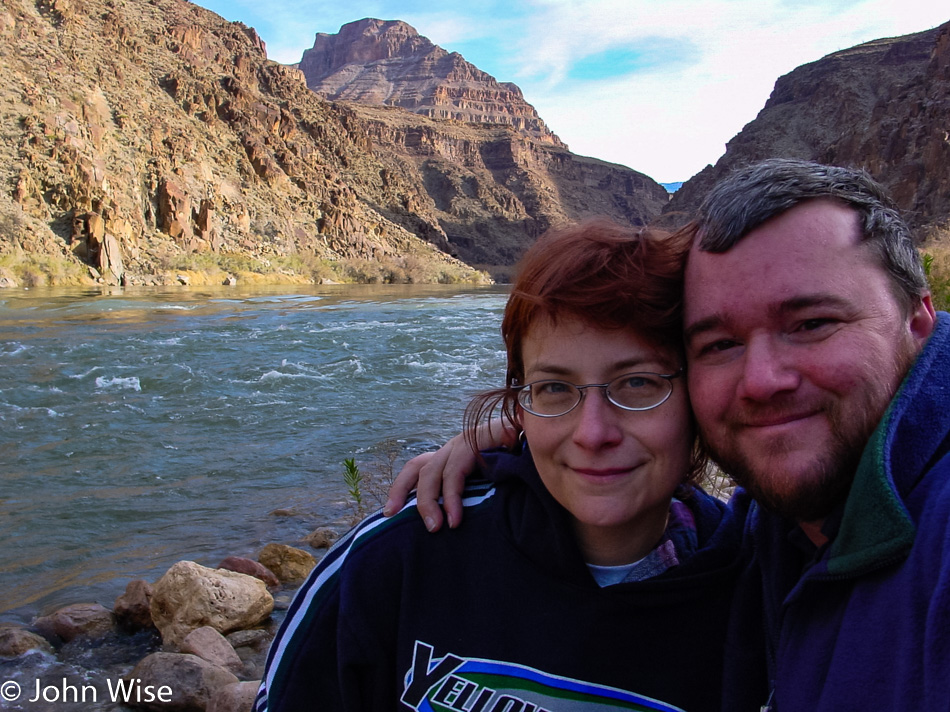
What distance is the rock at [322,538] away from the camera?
5.63 m

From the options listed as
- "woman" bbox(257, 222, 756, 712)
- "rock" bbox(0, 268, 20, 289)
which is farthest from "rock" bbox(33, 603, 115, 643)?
"rock" bbox(0, 268, 20, 289)

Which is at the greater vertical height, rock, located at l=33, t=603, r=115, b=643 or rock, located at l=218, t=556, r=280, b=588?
rock, located at l=218, t=556, r=280, b=588

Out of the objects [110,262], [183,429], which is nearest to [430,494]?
[183,429]

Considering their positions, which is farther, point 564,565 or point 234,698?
point 234,698

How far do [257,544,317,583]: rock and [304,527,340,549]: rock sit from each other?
43 cm

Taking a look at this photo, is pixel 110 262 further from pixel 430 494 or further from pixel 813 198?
pixel 813 198

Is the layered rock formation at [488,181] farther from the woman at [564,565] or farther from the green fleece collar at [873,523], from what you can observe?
the green fleece collar at [873,523]

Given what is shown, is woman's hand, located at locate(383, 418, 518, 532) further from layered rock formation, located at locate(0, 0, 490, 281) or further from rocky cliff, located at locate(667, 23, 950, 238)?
layered rock formation, located at locate(0, 0, 490, 281)

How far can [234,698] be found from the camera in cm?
302

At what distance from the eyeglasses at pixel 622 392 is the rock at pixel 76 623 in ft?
12.8

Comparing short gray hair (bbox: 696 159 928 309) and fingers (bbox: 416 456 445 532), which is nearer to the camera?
short gray hair (bbox: 696 159 928 309)

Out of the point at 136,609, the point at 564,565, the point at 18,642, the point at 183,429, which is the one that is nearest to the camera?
the point at 564,565

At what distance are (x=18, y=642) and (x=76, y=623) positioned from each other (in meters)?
0.32

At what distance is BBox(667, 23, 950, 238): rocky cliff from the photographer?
105 feet
